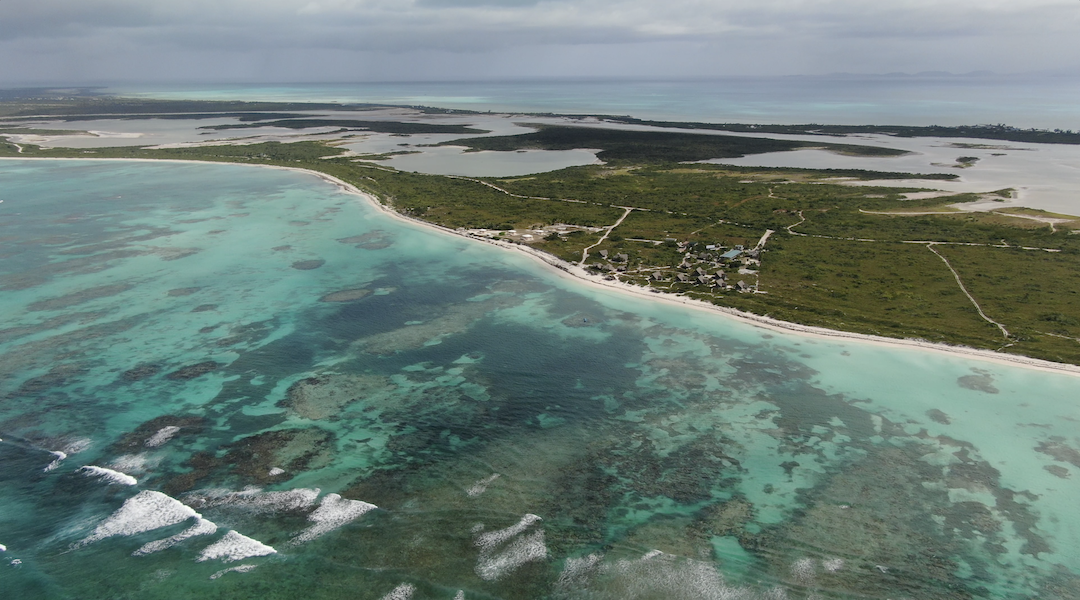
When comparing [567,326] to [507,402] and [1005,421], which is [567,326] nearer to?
[507,402]

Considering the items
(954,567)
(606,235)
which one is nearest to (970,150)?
(606,235)

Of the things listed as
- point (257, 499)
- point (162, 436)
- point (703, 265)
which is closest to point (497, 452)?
point (257, 499)

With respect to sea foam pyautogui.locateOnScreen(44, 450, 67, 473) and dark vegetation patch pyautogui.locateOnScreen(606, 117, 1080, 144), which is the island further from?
dark vegetation patch pyautogui.locateOnScreen(606, 117, 1080, 144)

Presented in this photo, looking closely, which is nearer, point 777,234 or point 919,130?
point 777,234

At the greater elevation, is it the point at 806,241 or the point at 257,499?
the point at 806,241

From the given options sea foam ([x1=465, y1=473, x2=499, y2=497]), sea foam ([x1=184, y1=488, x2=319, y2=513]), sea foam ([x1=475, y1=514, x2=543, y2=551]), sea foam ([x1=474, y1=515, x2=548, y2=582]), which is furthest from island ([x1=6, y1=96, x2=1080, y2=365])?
sea foam ([x1=184, y1=488, x2=319, y2=513])

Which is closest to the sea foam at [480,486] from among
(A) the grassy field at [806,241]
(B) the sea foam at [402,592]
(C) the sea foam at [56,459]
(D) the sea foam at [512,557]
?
(D) the sea foam at [512,557]

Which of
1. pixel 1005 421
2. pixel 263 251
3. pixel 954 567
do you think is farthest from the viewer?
pixel 263 251

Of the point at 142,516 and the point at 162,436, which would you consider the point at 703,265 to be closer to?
the point at 162,436
